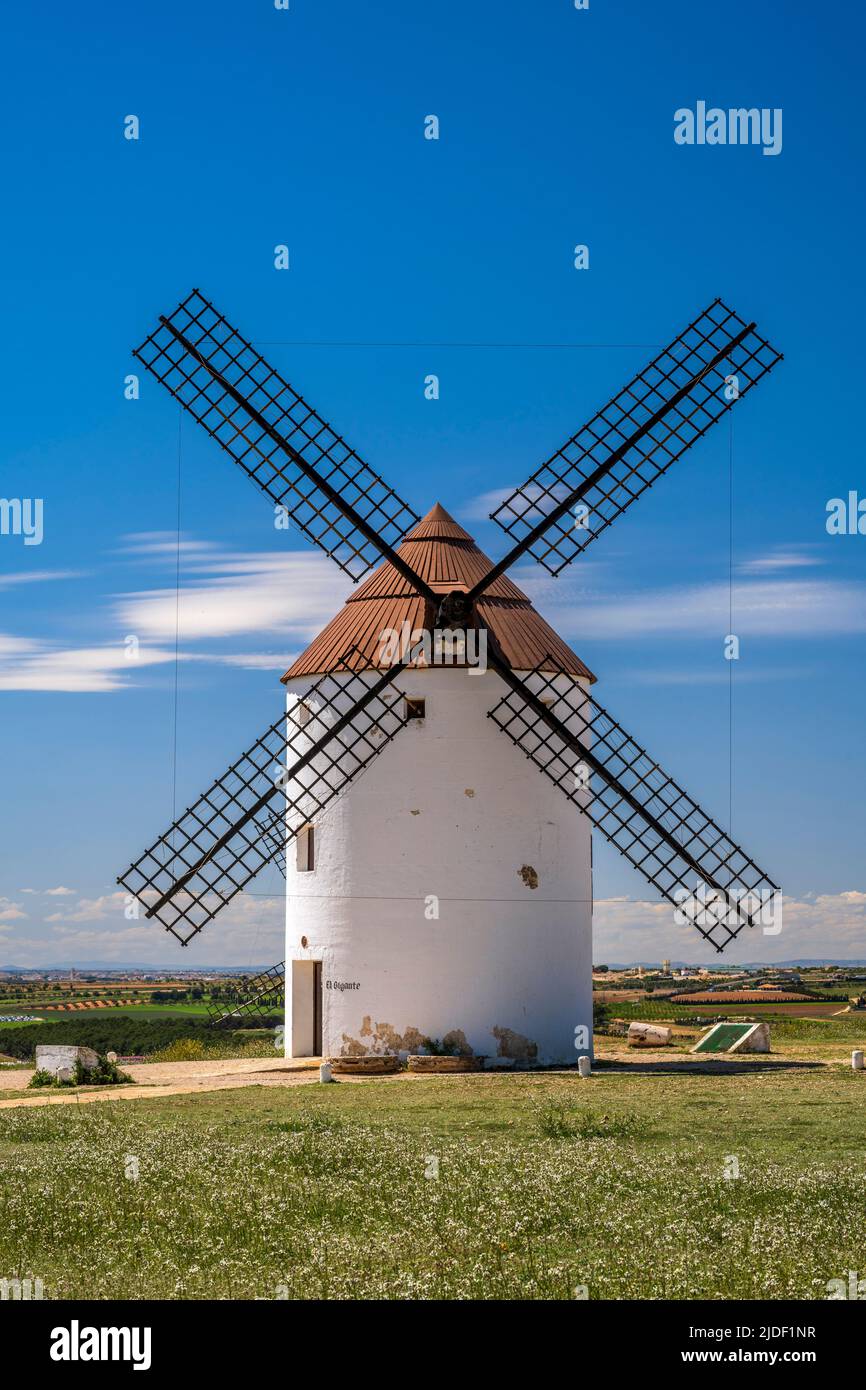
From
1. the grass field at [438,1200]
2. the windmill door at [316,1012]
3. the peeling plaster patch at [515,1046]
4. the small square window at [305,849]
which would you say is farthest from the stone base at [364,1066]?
the grass field at [438,1200]

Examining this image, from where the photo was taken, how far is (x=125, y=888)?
97.6ft

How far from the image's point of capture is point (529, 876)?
30.6 meters

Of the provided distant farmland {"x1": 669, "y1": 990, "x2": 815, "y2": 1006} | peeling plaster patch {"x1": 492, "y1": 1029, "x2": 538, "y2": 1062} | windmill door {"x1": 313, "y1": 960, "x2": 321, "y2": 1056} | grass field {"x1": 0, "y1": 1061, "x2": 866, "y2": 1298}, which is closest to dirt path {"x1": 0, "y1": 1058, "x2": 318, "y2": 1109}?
windmill door {"x1": 313, "y1": 960, "x2": 321, "y2": 1056}

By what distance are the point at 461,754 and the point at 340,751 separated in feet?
7.97

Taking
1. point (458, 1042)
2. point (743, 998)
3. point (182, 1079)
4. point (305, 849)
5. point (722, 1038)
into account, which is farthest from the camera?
point (743, 998)

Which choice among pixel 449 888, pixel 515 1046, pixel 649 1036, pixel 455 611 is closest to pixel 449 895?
pixel 449 888

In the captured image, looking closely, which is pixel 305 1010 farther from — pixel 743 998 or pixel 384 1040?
pixel 743 998

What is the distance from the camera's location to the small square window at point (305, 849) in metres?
31.8

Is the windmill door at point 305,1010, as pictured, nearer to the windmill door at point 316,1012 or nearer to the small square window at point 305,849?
the windmill door at point 316,1012

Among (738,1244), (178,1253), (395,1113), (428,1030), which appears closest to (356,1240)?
(178,1253)

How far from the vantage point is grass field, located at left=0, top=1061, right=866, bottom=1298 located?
11648 mm

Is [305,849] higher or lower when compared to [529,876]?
higher

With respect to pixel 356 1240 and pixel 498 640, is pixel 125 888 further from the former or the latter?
pixel 356 1240

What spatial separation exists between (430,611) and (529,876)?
540 centimetres
